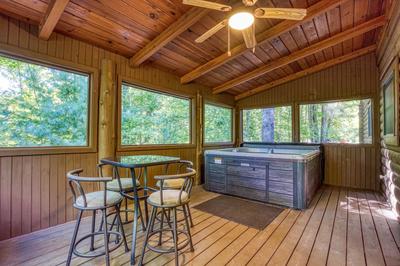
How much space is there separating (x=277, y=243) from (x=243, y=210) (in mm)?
986

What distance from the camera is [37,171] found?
2.51m

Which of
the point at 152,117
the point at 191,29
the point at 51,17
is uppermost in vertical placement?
the point at 191,29

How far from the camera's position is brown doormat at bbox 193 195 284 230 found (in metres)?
2.80

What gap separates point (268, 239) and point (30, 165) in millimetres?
2933

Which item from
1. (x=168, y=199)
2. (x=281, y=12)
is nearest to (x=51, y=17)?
(x=168, y=199)

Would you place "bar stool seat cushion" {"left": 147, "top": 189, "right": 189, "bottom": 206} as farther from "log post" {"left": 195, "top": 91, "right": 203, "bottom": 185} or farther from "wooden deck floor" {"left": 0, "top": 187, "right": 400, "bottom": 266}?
"log post" {"left": 195, "top": 91, "right": 203, "bottom": 185}

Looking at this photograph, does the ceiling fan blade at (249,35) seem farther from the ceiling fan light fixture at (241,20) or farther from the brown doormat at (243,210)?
the brown doormat at (243,210)

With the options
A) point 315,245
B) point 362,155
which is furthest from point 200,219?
point 362,155

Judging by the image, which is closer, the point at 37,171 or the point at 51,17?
the point at 51,17

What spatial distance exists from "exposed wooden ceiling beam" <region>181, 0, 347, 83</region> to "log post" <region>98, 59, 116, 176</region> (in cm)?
169

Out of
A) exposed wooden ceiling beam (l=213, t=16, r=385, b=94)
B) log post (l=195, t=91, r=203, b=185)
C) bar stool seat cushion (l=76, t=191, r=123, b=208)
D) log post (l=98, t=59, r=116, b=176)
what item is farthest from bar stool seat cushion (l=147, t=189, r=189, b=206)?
exposed wooden ceiling beam (l=213, t=16, r=385, b=94)

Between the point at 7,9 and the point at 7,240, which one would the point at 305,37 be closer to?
the point at 7,9

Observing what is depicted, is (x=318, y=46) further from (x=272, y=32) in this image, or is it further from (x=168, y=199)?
(x=168, y=199)

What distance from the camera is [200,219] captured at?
2879mm
